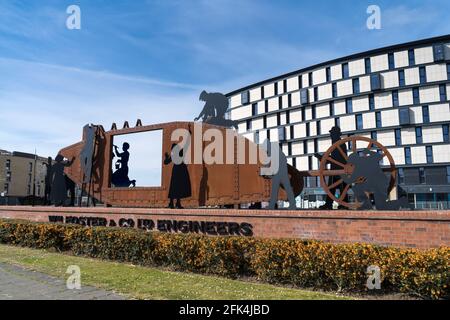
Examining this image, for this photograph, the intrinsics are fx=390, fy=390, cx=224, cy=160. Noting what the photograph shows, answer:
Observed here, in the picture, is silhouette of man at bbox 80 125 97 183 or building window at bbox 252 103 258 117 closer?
silhouette of man at bbox 80 125 97 183

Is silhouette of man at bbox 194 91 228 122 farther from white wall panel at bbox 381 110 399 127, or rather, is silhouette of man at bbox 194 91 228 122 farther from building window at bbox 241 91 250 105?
building window at bbox 241 91 250 105

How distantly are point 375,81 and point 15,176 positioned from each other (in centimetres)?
6666

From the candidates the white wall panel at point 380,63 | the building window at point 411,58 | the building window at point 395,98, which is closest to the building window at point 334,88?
the white wall panel at point 380,63

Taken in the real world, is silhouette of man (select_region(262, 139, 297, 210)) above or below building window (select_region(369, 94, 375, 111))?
below

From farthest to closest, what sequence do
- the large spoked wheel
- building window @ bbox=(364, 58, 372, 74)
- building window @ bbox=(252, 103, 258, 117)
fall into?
1. building window @ bbox=(252, 103, 258, 117)
2. building window @ bbox=(364, 58, 372, 74)
3. the large spoked wheel

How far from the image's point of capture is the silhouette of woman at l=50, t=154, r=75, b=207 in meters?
19.1

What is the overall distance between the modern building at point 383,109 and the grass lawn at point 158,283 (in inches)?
1562

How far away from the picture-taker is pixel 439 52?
5284 cm

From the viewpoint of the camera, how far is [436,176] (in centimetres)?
5284

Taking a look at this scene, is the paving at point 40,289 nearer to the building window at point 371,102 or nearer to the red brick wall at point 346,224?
the red brick wall at point 346,224

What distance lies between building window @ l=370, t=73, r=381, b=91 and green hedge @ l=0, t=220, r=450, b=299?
174 feet

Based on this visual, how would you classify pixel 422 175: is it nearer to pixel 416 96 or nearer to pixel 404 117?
pixel 404 117

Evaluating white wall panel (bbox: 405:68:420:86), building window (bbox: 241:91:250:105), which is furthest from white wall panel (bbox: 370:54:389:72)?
building window (bbox: 241:91:250:105)

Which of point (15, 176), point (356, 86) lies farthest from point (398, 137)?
point (15, 176)
